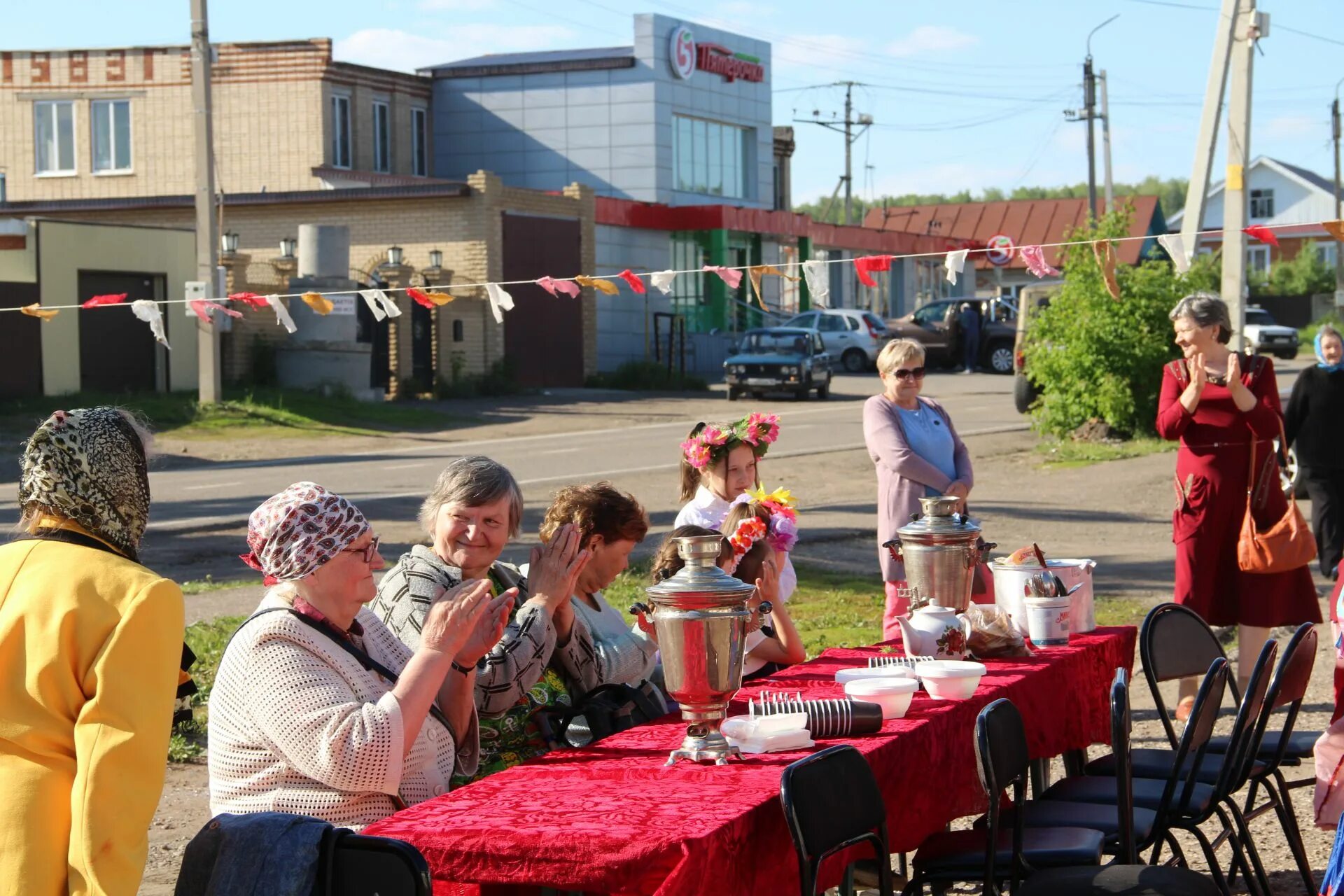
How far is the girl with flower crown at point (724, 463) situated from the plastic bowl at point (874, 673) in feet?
5.57

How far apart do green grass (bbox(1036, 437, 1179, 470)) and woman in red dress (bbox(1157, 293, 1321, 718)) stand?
12381mm

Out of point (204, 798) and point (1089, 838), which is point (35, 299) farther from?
point (1089, 838)

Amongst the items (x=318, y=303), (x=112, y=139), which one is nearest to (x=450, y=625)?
(x=318, y=303)

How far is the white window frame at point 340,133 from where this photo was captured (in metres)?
42.9

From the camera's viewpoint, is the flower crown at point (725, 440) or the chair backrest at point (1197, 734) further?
the flower crown at point (725, 440)

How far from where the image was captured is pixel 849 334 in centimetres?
4262

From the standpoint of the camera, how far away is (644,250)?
4428 cm

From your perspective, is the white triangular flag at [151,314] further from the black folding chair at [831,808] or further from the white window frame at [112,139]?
the white window frame at [112,139]

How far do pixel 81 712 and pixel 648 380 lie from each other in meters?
35.0

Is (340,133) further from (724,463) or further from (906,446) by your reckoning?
(724,463)

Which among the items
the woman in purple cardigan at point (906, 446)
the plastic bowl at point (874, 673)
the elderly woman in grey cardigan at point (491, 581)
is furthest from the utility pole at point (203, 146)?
the plastic bowl at point (874, 673)

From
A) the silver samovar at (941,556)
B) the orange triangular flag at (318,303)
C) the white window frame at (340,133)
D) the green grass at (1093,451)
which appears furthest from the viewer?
the white window frame at (340,133)

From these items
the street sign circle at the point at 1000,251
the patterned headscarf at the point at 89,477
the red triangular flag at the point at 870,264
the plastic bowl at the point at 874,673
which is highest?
the street sign circle at the point at 1000,251

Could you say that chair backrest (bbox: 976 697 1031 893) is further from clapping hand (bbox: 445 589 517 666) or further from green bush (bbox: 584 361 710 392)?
green bush (bbox: 584 361 710 392)
